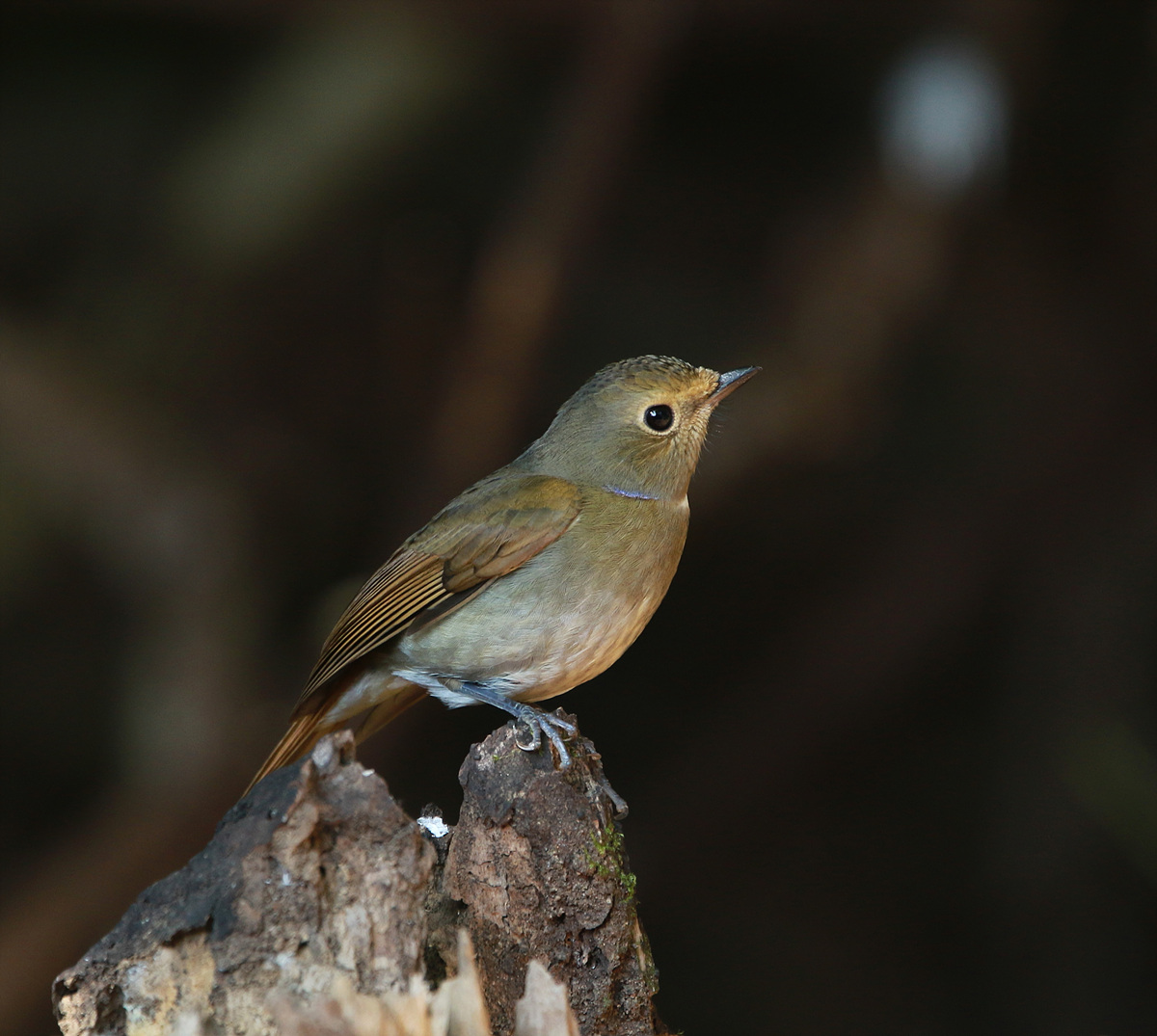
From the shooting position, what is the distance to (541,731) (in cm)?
239

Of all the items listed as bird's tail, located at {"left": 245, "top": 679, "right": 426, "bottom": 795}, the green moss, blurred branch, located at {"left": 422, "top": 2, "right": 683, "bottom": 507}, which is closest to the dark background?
blurred branch, located at {"left": 422, "top": 2, "right": 683, "bottom": 507}

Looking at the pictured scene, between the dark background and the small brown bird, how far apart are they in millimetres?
1404

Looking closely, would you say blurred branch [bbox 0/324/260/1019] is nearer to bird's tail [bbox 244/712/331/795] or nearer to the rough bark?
bird's tail [bbox 244/712/331/795]

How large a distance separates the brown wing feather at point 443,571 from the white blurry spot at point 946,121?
278cm

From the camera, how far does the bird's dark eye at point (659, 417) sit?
Result: 3.08 m

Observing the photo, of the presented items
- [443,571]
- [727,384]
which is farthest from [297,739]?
[727,384]

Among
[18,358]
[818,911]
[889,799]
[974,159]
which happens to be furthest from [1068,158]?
[18,358]

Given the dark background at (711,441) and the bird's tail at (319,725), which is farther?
the dark background at (711,441)

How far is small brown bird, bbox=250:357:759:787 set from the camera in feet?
9.26

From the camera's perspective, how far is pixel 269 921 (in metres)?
1.87

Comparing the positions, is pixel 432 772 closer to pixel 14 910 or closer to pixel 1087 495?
pixel 14 910

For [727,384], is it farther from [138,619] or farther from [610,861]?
[138,619]

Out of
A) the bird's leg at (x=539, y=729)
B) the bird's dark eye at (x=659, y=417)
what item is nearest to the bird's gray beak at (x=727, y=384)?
the bird's dark eye at (x=659, y=417)

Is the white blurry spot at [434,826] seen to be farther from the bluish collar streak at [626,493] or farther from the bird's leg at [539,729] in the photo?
the bluish collar streak at [626,493]
